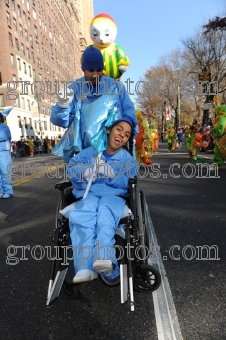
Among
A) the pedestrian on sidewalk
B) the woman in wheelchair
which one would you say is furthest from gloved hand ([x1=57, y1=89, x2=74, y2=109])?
the pedestrian on sidewalk

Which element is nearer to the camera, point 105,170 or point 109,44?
point 105,170

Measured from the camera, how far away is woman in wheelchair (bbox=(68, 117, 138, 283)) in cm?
204

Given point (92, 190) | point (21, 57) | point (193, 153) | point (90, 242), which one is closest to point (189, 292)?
point (90, 242)

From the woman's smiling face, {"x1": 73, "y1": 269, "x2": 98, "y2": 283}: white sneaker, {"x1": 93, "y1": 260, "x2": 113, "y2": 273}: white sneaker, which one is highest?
the woman's smiling face

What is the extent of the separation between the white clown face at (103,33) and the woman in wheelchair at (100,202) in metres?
2.46

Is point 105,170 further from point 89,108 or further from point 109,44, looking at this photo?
point 109,44

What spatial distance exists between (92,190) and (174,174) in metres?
6.39

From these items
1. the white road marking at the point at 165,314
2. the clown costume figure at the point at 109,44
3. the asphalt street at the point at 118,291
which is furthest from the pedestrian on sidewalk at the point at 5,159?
the white road marking at the point at 165,314

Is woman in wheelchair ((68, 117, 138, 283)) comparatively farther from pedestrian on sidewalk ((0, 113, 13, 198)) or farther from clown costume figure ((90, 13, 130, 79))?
pedestrian on sidewalk ((0, 113, 13, 198))

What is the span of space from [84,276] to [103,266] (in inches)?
6.3

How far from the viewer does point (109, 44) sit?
468 centimetres

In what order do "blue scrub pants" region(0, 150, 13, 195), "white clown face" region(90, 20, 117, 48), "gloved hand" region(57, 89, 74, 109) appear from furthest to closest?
"blue scrub pants" region(0, 150, 13, 195)
"white clown face" region(90, 20, 117, 48)
"gloved hand" region(57, 89, 74, 109)

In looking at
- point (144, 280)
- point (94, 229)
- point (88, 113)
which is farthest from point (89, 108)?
point (144, 280)

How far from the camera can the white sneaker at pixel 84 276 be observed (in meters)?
1.95
